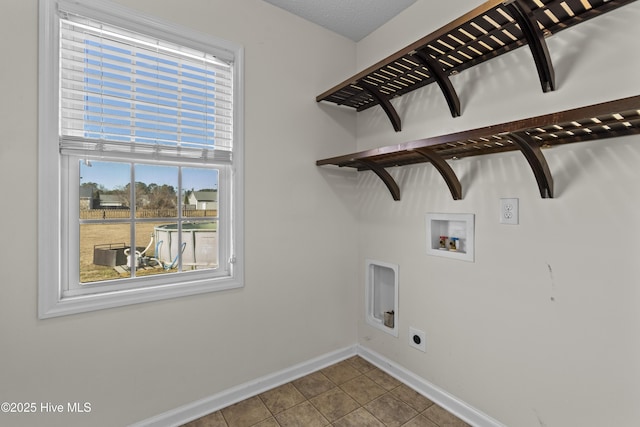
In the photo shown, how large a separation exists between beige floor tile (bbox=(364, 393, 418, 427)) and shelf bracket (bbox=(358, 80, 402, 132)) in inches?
66.0

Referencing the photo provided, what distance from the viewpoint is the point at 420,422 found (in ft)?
5.11

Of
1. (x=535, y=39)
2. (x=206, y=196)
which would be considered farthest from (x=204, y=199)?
(x=535, y=39)

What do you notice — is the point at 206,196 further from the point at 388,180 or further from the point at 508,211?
the point at 508,211

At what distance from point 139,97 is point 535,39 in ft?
5.87

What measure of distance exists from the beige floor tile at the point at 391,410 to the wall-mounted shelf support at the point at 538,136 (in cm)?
122

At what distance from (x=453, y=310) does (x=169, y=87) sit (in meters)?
1.97

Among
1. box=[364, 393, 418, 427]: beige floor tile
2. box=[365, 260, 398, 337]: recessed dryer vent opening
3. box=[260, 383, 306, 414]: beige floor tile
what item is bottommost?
box=[260, 383, 306, 414]: beige floor tile

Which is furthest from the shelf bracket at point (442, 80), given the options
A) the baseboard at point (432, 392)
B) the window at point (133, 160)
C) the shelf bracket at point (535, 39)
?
the baseboard at point (432, 392)

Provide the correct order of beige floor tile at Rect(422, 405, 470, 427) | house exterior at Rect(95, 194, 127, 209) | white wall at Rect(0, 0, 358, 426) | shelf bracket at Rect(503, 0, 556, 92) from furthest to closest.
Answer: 1. beige floor tile at Rect(422, 405, 470, 427)
2. house exterior at Rect(95, 194, 127, 209)
3. white wall at Rect(0, 0, 358, 426)
4. shelf bracket at Rect(503, 0, 556, 92)

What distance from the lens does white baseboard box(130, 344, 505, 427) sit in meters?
1.52

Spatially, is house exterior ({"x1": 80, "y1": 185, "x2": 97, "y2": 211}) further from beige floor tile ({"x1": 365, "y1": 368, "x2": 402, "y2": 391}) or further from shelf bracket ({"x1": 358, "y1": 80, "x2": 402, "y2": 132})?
beige floor tile ({"x1": 365, "y1": 368, "x2": 402, "y2": 391})

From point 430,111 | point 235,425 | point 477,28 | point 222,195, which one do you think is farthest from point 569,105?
point 235,425

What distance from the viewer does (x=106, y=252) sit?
1.45m

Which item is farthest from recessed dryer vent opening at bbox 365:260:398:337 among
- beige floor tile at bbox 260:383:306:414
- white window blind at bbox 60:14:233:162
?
white window blind at bbox 60:14:233:162
